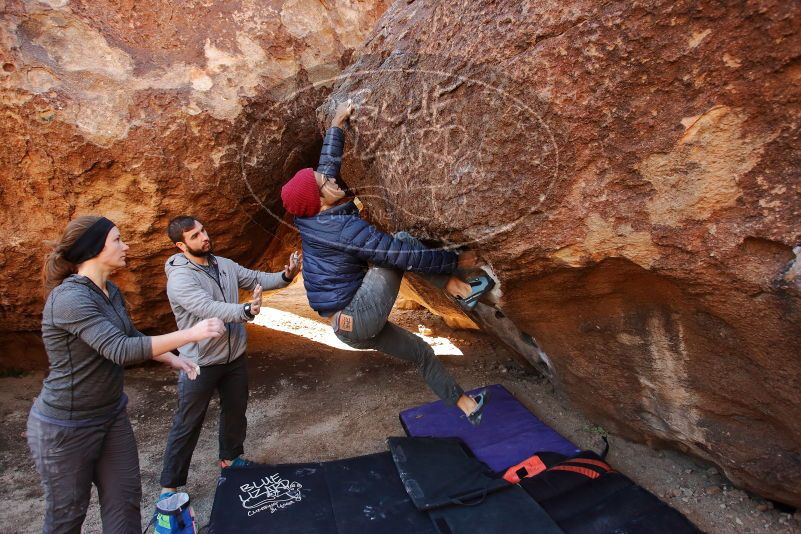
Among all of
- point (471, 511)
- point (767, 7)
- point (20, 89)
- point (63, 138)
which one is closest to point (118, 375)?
point (471, 511)

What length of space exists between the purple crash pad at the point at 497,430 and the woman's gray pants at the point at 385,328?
651mm

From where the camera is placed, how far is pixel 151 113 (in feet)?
13.6

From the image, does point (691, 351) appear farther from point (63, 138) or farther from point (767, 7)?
point (63, 138)

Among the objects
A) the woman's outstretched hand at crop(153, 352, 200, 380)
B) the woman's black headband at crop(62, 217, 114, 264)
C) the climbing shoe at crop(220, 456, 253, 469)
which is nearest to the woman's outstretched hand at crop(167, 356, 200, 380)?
the woman's outstretched hand at crop(153, 352, 200, 380)

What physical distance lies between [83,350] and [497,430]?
2.84 metres

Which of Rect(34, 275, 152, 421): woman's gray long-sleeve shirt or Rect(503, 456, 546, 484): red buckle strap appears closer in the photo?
Rect(34, 275, 152, 421): woman's gray long-sleeve shirt

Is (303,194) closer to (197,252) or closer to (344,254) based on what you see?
(344,254)

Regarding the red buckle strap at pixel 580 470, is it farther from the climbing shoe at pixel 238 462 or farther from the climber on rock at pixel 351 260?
the climbing shoe at pixel 238 462

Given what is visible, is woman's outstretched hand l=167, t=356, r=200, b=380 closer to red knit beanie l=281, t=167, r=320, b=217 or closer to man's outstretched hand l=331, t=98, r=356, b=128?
red knit beanie l=281, t=167, r=320, b=217

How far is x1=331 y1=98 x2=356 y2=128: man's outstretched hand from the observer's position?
3311 mm

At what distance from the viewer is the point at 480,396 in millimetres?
3322

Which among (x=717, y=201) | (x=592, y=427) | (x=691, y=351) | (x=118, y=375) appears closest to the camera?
(x=717, y=201)

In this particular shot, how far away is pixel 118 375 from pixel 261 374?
10.1 ft

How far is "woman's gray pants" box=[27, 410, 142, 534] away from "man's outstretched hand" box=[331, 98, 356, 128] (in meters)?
2.10
